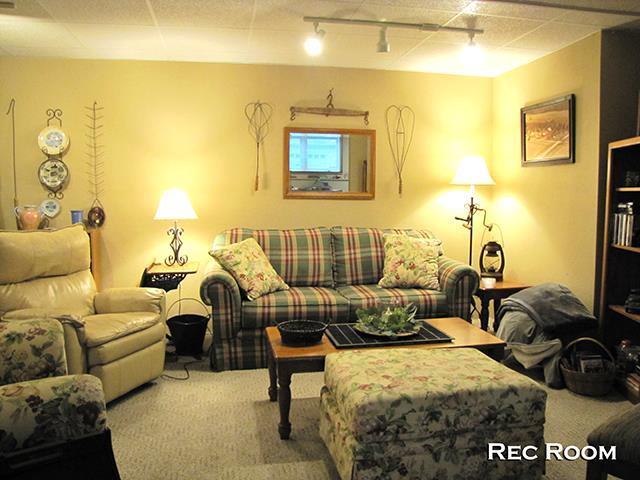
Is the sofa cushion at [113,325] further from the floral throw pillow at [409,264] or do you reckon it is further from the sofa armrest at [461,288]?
the sofa armrest at [461,288]

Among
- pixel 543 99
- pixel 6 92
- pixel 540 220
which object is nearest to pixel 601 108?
pixel 543 99

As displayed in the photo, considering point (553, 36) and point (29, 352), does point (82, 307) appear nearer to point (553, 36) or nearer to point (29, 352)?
point (29, 352)

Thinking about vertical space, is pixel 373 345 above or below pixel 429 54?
below

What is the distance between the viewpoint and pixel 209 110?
4363mm

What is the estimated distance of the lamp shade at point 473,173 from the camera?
4.44 meters

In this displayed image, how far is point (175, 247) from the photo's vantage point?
14.3 feet

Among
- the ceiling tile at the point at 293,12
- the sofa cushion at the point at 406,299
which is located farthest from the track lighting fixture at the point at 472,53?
the sofa cushion at the point at 406,299

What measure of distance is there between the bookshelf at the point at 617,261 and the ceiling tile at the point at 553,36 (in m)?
0.84

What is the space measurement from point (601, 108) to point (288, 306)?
2.56 metres

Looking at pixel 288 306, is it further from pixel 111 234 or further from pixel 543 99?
pixel 543 99

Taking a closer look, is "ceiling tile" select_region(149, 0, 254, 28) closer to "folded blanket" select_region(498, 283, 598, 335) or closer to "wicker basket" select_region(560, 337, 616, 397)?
"folded blanket" select_region(498, 283, 598, 335)

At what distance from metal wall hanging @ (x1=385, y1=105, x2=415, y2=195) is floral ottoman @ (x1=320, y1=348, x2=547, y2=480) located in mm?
2825

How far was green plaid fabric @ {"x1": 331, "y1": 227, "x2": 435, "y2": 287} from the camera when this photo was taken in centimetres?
415

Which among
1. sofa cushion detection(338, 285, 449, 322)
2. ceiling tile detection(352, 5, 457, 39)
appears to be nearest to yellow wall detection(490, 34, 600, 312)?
sofa cushion detection(338, 285, 449, 322)
